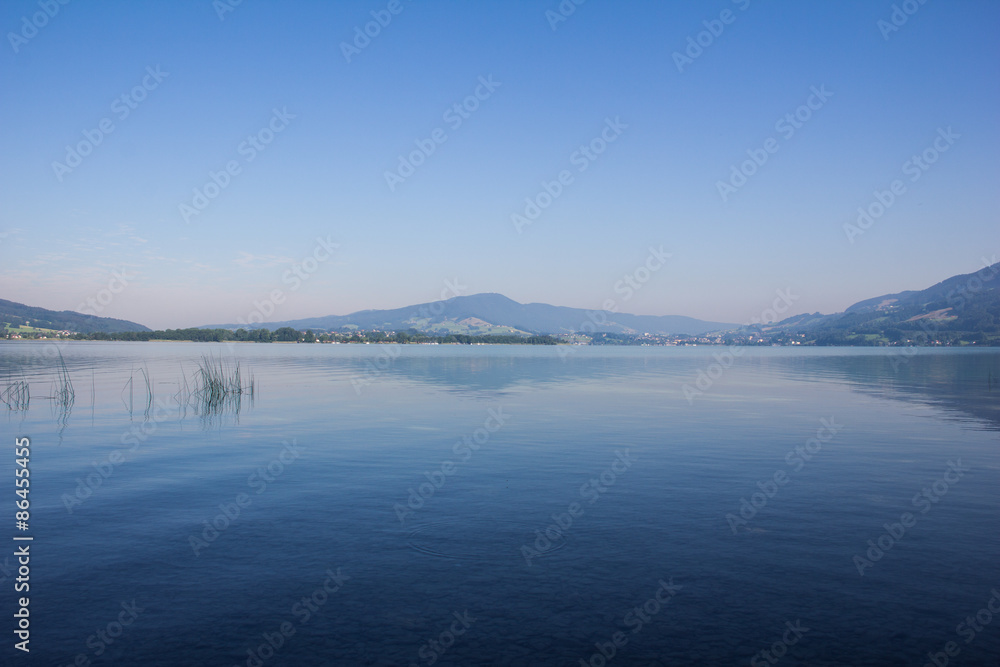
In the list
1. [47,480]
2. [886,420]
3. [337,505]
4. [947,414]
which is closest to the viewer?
[337,505]

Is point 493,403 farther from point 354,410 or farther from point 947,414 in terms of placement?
point 947,414

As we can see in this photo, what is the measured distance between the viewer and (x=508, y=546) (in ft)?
36.7

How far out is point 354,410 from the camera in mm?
31375

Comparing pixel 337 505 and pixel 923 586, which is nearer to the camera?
pixel 923 586

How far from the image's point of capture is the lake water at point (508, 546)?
784 centimetres

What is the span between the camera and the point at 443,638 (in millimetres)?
7941

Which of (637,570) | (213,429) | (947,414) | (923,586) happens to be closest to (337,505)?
(637,570)

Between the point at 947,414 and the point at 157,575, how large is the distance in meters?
35.4

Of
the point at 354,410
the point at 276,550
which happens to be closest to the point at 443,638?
the point at 276,550

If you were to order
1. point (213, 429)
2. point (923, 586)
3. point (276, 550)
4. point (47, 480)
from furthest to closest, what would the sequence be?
point (213, 429), point (47, 480), point (276, 550), point (923, 586)

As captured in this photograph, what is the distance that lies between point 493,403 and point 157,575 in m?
26.0

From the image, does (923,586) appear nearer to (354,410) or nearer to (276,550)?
(276,550)

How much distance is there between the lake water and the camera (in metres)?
7.84

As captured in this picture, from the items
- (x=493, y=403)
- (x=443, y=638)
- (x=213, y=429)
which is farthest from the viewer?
(x=493, y=403)
